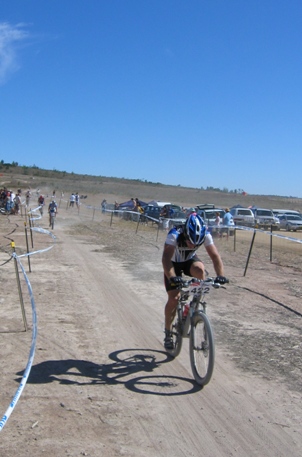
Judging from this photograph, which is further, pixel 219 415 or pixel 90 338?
pixel 90 338

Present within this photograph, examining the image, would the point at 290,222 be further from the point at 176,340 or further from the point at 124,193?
the point at 124,193

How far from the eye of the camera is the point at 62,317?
816 centimetres

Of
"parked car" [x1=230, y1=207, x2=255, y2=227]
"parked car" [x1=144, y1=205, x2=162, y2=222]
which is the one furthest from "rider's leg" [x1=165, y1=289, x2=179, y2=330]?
"parked car" [x1=144, y1=205, x2=162, y2=222]

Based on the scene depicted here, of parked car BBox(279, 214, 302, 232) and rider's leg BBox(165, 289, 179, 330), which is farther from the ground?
rider's leg BBox(165, 289, 179, 330)

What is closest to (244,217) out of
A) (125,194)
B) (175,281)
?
(175,281)

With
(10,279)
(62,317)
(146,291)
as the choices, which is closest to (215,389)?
(62,317)

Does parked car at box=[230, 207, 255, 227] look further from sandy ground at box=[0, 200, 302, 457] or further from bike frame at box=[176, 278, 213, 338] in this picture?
bike frame at box=[176, 278, 213, 338]

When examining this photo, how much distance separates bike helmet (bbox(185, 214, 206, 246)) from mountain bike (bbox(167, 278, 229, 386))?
444 mm

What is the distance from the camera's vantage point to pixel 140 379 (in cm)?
563

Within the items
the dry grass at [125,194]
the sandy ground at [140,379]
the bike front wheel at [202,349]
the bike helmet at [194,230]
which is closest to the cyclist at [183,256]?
the bike helmet at [194,230]

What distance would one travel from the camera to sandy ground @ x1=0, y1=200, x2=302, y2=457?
4266mm

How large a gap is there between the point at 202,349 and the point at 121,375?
91cm

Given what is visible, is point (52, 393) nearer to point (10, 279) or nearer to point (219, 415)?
point (219, 415)

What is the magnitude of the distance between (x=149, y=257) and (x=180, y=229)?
32.7ft
